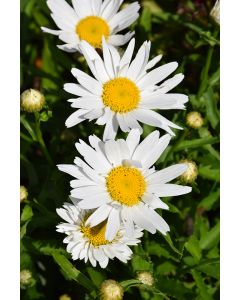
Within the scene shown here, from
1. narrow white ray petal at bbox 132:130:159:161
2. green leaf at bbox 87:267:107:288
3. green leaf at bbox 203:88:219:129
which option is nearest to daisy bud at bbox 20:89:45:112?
narrow white ray petal at bbox 132:130:159:161

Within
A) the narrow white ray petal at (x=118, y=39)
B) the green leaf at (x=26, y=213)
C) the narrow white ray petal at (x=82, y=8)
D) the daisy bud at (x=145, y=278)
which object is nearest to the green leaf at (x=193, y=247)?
the daisy bud at (x=145, y=278)

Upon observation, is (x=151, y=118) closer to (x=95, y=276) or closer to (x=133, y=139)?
(x=133, y=139)

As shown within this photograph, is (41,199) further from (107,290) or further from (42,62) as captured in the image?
(42,62)

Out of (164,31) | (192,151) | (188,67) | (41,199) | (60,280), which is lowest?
(60,280)

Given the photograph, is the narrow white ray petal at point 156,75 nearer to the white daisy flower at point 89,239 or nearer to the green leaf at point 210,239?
the white daisy flower at point 89,239

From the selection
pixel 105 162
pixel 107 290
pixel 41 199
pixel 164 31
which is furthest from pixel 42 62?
pixel 107 290
